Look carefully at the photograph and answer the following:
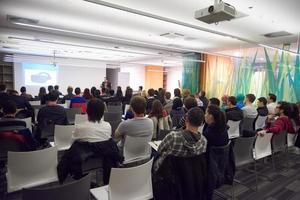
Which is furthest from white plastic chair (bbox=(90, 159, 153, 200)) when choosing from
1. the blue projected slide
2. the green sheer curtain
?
the blue projected slide

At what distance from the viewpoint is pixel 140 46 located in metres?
8.81

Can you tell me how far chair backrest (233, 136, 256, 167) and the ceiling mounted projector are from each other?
1664 millimetres

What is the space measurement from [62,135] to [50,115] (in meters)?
0.97

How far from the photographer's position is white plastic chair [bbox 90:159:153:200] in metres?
1.74

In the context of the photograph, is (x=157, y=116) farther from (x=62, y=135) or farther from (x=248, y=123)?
(x=248, y=123)

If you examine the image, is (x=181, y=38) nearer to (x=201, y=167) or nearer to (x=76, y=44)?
(x=76, y=44)

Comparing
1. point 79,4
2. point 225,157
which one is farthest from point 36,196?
point 79,4

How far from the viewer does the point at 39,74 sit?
12172 mm

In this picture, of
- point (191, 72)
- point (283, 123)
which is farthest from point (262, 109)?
point (191, 72)

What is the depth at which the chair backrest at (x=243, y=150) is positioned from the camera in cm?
288

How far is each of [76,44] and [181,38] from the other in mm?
3693

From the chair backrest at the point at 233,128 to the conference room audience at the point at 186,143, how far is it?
2.35 metres

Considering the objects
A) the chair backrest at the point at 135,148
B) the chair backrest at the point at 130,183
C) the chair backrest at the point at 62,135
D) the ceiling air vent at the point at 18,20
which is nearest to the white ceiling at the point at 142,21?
the ceiling air vent at the point at 18,20

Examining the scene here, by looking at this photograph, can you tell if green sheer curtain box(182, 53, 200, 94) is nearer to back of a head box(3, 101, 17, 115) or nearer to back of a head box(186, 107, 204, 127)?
back of a head box(3, 101, 17, 115)
